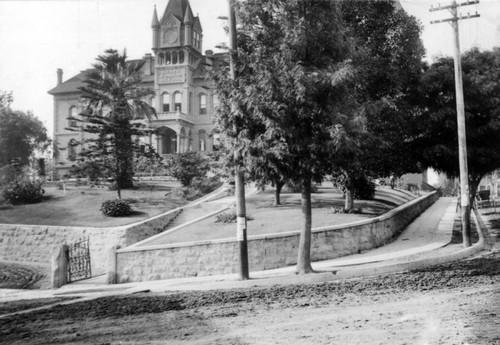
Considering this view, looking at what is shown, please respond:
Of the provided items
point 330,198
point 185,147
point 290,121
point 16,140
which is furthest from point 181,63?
point 290,121

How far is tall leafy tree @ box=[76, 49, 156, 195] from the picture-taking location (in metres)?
31.1

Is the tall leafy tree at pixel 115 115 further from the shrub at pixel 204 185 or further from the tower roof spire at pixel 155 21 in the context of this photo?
the tower roof spire at pixel 155 21

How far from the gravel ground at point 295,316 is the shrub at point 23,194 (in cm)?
2157

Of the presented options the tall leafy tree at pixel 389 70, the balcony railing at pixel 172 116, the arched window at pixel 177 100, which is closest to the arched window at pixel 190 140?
the balcony railing at pixel 172 116

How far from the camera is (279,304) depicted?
9883 millimetres

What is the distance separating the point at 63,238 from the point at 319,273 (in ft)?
50.6

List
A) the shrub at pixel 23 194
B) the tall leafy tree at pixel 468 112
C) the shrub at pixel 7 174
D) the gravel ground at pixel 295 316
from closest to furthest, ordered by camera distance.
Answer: the gravel ground at pixel 295 316, the tall leafy tree at pixel 468 112, the shrub at pixel 23 194, the shrub at pixel 7 174

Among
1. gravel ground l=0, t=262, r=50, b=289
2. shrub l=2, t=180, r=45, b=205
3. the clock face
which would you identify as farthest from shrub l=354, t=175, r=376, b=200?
the clock face

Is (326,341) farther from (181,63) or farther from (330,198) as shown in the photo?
(181,63)

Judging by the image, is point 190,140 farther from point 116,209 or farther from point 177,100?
point 116,209

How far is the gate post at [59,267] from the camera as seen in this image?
17.7 metres

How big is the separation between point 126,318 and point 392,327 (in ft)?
16.1

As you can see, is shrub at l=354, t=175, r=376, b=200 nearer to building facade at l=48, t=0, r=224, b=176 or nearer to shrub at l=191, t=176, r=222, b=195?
shrub at l=191, t=176, r=222, b=195

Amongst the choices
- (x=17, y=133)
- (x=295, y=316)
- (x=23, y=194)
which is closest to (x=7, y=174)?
(x=23, y=194)
